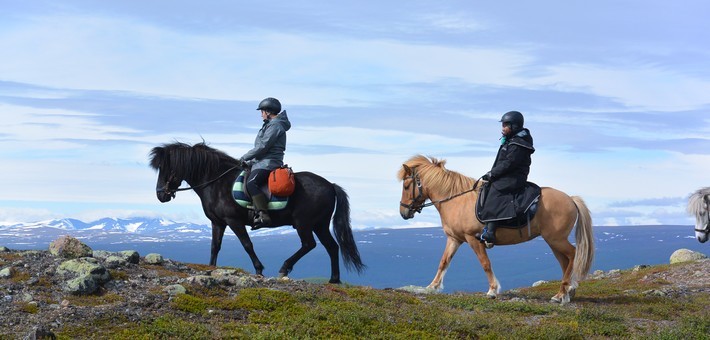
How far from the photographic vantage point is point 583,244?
1695 cm

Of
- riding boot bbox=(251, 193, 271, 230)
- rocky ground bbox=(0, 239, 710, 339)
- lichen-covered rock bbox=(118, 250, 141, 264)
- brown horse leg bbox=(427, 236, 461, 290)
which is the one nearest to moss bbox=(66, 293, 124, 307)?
rocky ground bbox=(0, 239, 710, 339)

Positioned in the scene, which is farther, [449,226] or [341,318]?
[449,226]

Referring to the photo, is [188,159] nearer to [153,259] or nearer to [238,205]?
[238,205]

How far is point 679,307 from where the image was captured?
17.9 meters

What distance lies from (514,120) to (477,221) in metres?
2.31

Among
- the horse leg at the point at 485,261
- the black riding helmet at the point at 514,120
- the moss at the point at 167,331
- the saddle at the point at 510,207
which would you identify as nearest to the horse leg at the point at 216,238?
the horse leg at the point at 485,261

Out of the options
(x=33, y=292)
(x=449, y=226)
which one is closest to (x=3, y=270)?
(x=33, y=292)

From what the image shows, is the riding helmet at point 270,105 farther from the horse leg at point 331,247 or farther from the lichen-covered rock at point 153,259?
the lichen-covered rock at point 153,259

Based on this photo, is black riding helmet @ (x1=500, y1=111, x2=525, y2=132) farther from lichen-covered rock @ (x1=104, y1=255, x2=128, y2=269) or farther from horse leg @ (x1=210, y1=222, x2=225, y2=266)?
lichen-covered rock @ (x1=104, y1=255, x2=128, y2=269)

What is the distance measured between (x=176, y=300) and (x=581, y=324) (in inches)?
294

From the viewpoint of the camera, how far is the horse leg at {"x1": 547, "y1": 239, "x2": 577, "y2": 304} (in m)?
17.1

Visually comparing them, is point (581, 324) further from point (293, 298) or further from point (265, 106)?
point (265, 106)

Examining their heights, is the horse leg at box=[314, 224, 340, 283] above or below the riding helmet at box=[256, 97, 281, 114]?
below

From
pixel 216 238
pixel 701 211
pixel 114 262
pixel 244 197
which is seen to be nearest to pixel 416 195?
pixel 244 197
